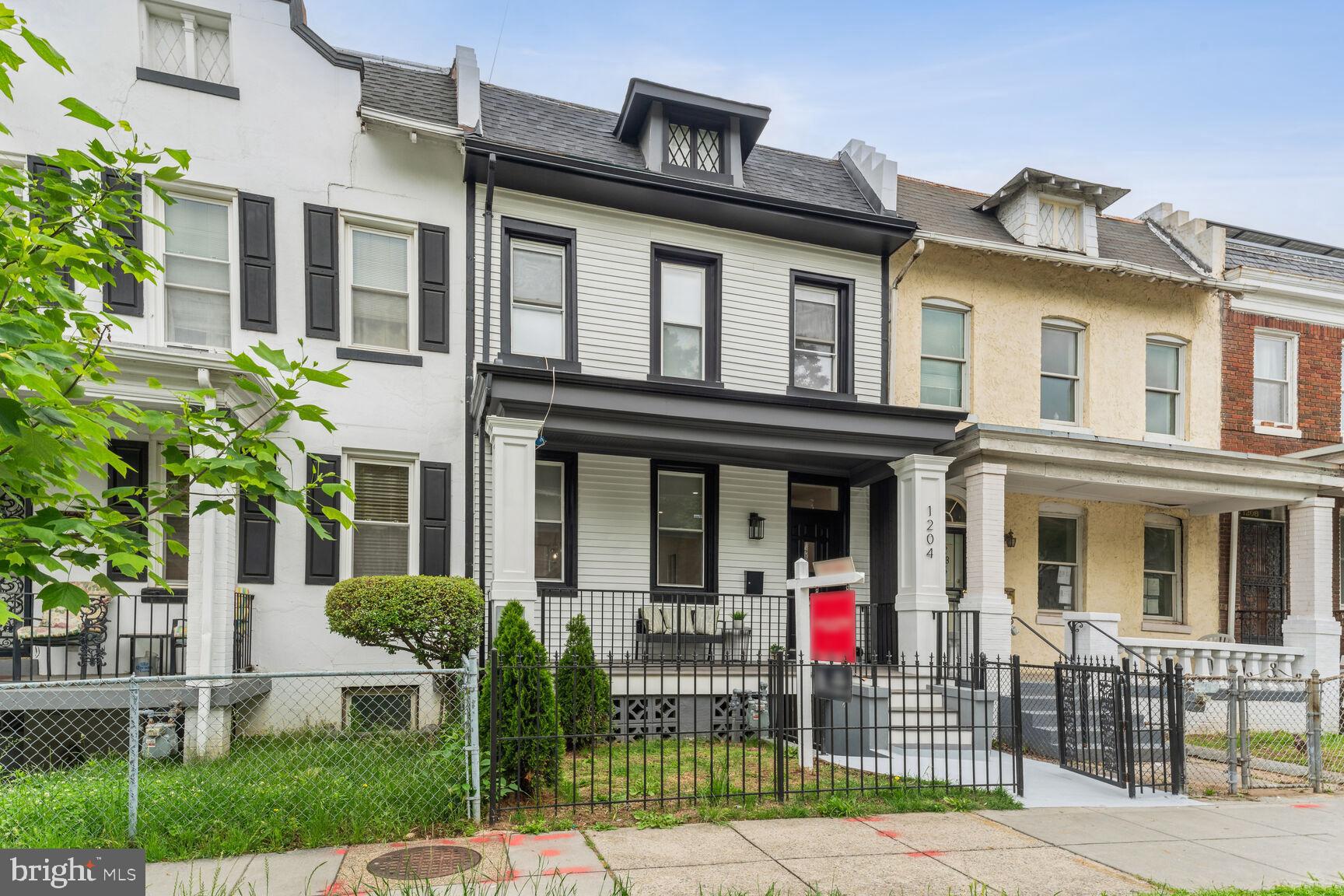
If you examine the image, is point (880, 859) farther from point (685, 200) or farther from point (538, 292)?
point (685, 200)

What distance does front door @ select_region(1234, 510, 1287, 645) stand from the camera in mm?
14961

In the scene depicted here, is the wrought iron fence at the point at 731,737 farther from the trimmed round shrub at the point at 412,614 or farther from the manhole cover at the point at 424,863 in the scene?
the trimmed round shrub at the point at 412,614

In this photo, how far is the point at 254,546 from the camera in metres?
10.4

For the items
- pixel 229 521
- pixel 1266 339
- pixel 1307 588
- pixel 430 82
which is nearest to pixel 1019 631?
pixel 1307 588

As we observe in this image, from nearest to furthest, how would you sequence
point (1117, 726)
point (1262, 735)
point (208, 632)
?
point (1117, 726) < point (208, 632) < point (1262, 735)

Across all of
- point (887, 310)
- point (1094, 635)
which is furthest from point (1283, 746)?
point (887, 310)

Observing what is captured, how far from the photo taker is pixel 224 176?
35.4ft

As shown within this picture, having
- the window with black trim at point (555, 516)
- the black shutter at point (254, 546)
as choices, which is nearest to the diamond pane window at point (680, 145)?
the window with black trim at point (555, 516)

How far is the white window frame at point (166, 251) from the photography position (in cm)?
1041

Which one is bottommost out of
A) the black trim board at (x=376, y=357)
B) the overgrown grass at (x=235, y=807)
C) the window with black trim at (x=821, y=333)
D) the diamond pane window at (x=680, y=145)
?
the overgrown grass at (x=235, y=807)

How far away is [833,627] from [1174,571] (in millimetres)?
9758

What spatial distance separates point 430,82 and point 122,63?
399 centimetres

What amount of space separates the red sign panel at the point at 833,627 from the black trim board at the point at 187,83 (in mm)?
9356

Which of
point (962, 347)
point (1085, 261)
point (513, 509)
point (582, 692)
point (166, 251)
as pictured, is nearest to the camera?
point (582, 692)
